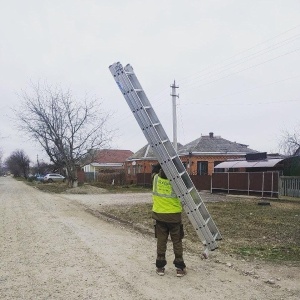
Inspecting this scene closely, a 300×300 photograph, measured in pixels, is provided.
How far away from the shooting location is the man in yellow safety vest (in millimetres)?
5762

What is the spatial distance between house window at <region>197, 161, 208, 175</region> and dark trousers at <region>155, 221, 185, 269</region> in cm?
3781

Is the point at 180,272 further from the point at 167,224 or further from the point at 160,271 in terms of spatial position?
the point at 167,224

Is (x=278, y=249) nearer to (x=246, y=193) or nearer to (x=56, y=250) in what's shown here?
(x=56, y=250)

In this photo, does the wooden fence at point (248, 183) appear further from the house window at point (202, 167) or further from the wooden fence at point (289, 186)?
the house window at point (202, 167)

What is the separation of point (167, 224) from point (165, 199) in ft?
1.26

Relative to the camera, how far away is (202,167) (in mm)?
43594

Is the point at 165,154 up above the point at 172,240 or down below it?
above

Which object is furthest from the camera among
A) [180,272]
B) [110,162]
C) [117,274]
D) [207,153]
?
[110,162]

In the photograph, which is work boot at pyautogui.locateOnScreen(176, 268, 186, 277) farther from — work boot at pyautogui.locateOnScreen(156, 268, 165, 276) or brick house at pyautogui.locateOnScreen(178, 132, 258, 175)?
brick house at pyautogui.locateOnScreen(178, 132, 258, 175)

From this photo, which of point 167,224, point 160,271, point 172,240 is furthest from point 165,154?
point 160,271

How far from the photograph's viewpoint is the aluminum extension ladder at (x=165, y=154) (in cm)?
598

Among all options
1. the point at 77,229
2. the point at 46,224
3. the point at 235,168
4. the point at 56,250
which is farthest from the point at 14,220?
the point at 235,168

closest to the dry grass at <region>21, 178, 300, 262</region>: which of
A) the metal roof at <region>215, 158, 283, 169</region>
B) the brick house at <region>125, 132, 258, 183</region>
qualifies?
the metal roof at <region>215, 158, 283, 169</region>

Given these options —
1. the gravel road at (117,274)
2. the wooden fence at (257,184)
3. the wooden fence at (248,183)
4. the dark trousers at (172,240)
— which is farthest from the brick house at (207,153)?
the dark trousers at (172,240)
